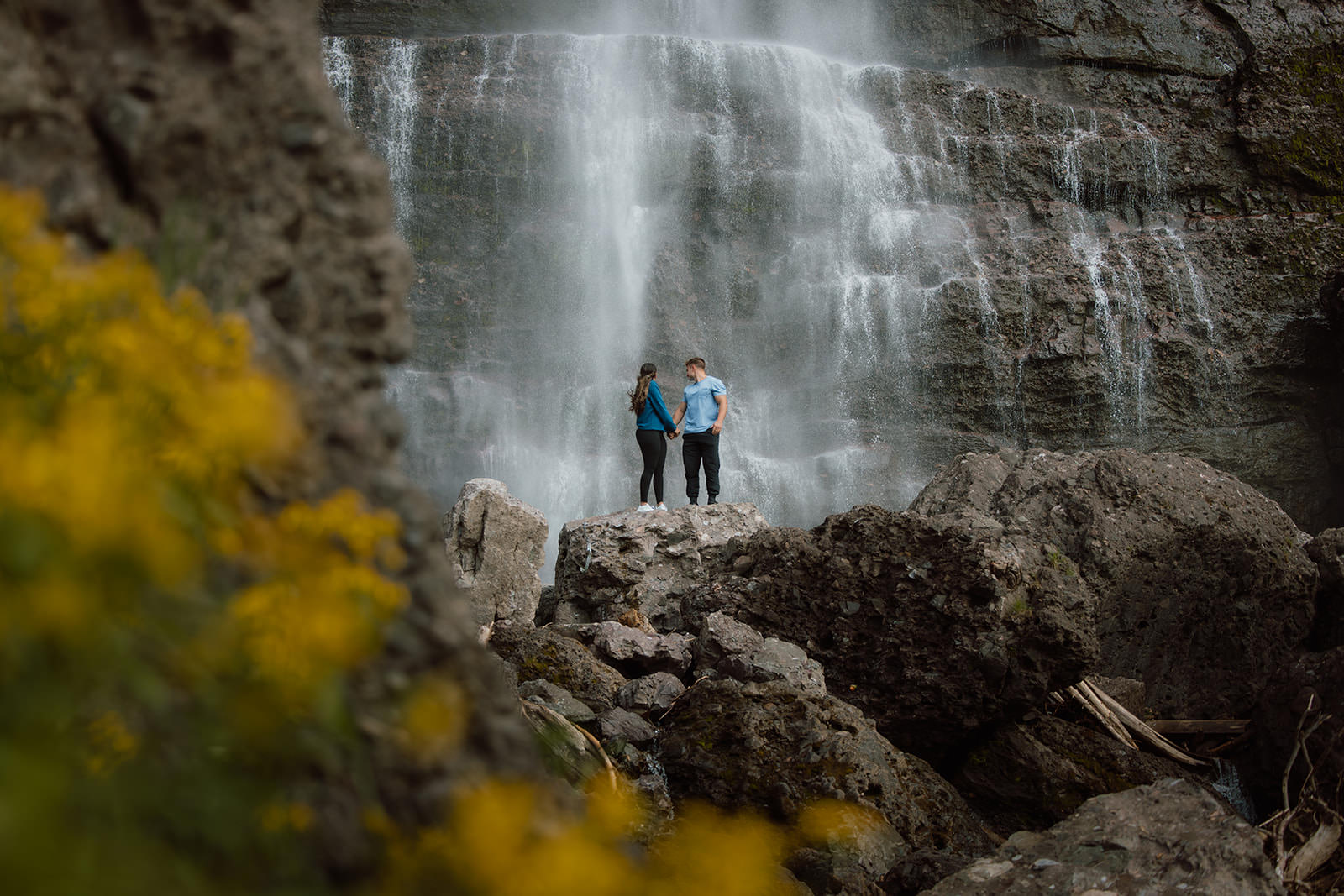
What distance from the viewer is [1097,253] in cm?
1725

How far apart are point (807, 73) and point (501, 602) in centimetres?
1352

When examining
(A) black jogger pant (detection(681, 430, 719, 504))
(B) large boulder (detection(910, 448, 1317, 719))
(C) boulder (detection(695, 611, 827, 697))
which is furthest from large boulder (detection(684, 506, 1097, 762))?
(A) black jogger pant (detection(681, 430, 719, 504))

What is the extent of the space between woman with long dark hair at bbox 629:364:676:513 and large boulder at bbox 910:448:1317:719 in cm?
299

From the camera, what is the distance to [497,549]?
8.44 meters

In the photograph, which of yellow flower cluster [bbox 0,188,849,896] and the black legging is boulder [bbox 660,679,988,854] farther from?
the black legging

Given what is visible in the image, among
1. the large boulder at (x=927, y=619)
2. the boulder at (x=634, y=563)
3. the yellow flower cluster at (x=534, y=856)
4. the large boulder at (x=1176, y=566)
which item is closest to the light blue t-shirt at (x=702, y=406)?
the boulder at (x=634, y=563)

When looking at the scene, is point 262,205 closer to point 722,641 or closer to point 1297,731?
point 722,641

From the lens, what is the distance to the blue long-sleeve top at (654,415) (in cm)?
941

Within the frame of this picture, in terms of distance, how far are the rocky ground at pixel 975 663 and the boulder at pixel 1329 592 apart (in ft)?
0.05

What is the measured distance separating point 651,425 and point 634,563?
7.22 ft

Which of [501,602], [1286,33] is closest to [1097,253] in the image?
[1286,33]

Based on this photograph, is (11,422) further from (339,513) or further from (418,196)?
(418,196)

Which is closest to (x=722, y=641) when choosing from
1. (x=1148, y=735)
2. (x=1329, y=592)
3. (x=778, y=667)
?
(x=778, y=667)

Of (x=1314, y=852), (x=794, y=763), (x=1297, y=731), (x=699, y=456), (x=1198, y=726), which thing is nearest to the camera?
(x=1314, y=852)
